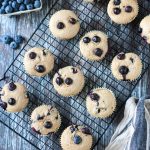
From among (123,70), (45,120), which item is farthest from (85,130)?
(123,70)

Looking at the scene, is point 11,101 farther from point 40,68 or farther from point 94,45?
point 94,45

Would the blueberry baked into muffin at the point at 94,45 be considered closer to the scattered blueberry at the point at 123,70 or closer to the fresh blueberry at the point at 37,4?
the scattered blueberry at the point at 123,70

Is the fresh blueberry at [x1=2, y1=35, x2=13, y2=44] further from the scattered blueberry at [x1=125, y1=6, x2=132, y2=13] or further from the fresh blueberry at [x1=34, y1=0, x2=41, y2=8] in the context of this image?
the scattered blueberry at [x1=125, y1=6, x2=132, y2=13]

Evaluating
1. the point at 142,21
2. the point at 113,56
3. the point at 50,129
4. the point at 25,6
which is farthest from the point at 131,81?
the point at 25,6

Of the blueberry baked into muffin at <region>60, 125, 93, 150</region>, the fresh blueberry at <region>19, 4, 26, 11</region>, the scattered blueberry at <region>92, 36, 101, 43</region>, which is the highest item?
the fresh blueberry at <region>19, 4, 26, 11</region>

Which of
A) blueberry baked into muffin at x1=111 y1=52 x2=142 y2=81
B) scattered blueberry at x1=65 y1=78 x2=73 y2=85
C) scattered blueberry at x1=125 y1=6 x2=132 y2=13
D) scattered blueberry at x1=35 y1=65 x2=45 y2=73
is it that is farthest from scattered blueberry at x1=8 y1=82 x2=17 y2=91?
scattered blueberry at x1=125 y1=6 x2=132 y2=13

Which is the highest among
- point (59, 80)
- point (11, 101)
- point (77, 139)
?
point (59, 80)

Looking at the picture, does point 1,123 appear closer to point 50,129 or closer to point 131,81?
point 50,129
